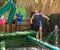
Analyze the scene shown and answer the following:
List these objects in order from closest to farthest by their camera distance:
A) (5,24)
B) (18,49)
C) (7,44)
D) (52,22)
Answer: (18,49) < (7,44) < (5,24) < (52,22)

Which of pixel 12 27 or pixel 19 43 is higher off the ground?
pixel 12 27

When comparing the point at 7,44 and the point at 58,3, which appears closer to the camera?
the point at 7,44

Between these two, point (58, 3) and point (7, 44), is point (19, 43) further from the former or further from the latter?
point (58, 3)

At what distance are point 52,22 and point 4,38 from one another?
235cm

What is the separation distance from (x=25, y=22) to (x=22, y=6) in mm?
689

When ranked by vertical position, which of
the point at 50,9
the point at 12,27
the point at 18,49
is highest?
the point at 50,9

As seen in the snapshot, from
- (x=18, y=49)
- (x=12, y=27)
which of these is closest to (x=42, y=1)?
(x=12, y=27)

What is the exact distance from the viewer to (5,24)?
25.5ft

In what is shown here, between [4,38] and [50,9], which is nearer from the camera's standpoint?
[4,38]

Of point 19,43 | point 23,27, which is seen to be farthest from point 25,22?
point 19,43

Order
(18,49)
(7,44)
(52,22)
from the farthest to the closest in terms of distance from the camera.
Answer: (52,22) → (7,44) → (18,49)

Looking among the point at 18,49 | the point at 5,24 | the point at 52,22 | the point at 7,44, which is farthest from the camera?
the point at 52,22

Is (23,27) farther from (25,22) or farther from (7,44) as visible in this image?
(7,44)

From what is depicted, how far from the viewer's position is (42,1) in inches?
340
